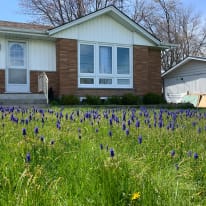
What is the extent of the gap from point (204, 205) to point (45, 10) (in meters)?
37.2

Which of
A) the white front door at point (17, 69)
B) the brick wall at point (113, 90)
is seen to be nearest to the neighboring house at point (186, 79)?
the brick wall at point (113, 90)

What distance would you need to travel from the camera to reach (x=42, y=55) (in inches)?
644

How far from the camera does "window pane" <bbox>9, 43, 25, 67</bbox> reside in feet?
51.9

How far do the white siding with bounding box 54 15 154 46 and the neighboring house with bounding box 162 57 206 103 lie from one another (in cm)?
717

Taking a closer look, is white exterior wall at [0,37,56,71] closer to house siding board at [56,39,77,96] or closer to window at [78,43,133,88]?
house siding board at [56,39,77,96]

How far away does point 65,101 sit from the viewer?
49.3 ft

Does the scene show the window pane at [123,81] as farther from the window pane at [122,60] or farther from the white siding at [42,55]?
the white siding at [42,55]

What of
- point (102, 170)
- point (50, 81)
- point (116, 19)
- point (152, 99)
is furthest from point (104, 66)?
point (102, 170)

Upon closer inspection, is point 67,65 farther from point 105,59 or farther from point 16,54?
point 16,54

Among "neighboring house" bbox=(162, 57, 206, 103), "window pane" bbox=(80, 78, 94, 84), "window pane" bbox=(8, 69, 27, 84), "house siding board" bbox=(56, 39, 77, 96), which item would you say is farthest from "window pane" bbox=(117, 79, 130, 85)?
"neighboring house" bbox=(162, 57, 206, 103)

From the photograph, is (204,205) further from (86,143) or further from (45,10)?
(45,10)

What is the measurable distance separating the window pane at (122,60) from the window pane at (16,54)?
4.99 metres

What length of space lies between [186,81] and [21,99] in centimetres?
1499

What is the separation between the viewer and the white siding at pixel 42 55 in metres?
16.2
